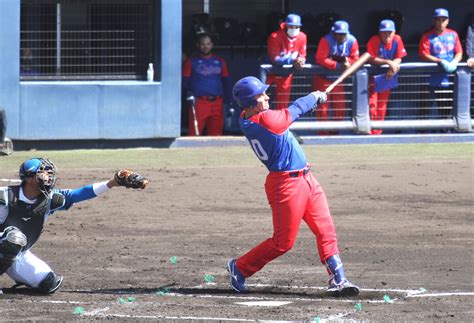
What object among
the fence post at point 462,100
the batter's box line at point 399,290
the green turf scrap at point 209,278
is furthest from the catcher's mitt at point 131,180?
Result: the fence post at point 462,100

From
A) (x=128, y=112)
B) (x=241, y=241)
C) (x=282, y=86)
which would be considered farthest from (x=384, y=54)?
(x=241, y=241)

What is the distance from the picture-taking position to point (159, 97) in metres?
17.2

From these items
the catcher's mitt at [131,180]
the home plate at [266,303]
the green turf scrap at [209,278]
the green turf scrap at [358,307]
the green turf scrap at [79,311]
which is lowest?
the green turf scrap at [209,278]

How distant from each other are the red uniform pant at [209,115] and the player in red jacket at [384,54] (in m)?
2.32

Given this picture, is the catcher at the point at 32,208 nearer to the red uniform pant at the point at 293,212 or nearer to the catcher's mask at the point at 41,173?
the catcher's mask at the point at 41,173

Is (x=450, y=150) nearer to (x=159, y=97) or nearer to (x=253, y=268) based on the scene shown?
(x=159, y=97)

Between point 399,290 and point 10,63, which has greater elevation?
point 10,63

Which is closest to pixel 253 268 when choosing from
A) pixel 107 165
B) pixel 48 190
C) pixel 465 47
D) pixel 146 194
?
pixel 48 190

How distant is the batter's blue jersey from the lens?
339 inches

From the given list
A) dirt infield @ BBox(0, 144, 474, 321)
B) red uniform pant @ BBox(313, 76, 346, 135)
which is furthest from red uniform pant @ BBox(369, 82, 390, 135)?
dirt infield @ BBox(0, 144, 474, 321)

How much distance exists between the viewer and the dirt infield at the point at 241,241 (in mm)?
8297

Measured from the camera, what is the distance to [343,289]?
339 inches

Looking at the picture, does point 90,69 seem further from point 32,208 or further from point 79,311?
point 79,311

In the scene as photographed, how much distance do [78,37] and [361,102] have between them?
4.28 metres
